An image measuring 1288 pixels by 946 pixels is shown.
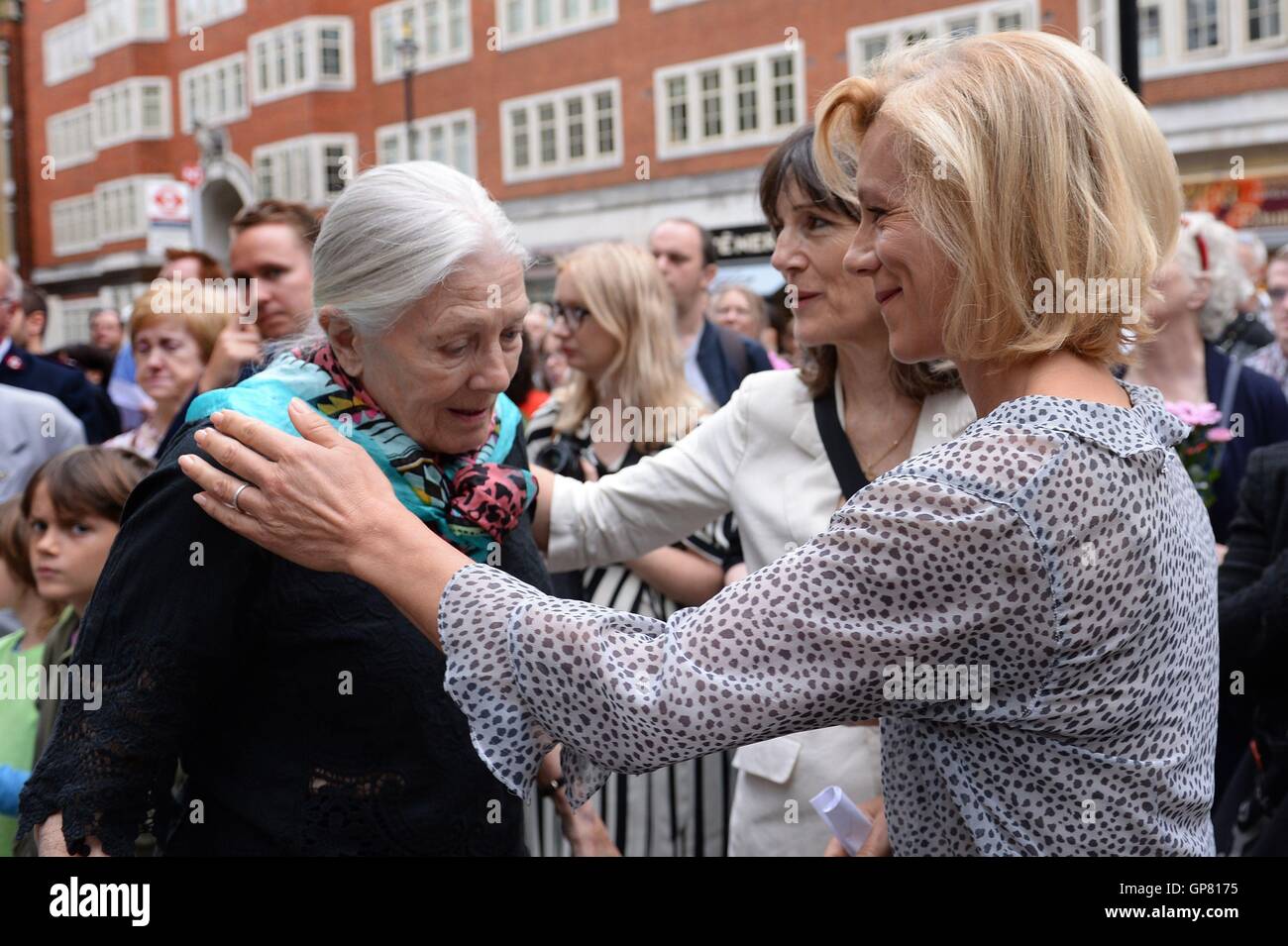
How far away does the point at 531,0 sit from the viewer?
2308cm

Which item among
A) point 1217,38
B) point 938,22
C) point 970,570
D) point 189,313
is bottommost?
point 970,570

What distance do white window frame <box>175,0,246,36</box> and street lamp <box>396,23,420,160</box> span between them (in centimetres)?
300

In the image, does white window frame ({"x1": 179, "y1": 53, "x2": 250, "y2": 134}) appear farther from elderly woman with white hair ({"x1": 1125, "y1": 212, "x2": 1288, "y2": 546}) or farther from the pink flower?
the pink flower

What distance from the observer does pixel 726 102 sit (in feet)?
72.3

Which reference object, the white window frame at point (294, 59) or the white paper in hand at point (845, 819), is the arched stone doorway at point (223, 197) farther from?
the white paper in hand at point (845, 819)

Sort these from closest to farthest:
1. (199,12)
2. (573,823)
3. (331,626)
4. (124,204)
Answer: (331,626) → (573,823) → (199,12) → (124,204)

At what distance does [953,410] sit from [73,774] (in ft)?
5.98

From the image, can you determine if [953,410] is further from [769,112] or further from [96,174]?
[769,112]

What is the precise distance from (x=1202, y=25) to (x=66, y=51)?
48.7 ft

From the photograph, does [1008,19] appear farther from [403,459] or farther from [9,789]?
[403,459]

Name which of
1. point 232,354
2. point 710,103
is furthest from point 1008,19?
point 232,354

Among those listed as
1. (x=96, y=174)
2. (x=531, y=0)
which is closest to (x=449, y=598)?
(x=96, y=174)

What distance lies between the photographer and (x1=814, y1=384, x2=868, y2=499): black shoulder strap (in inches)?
110
